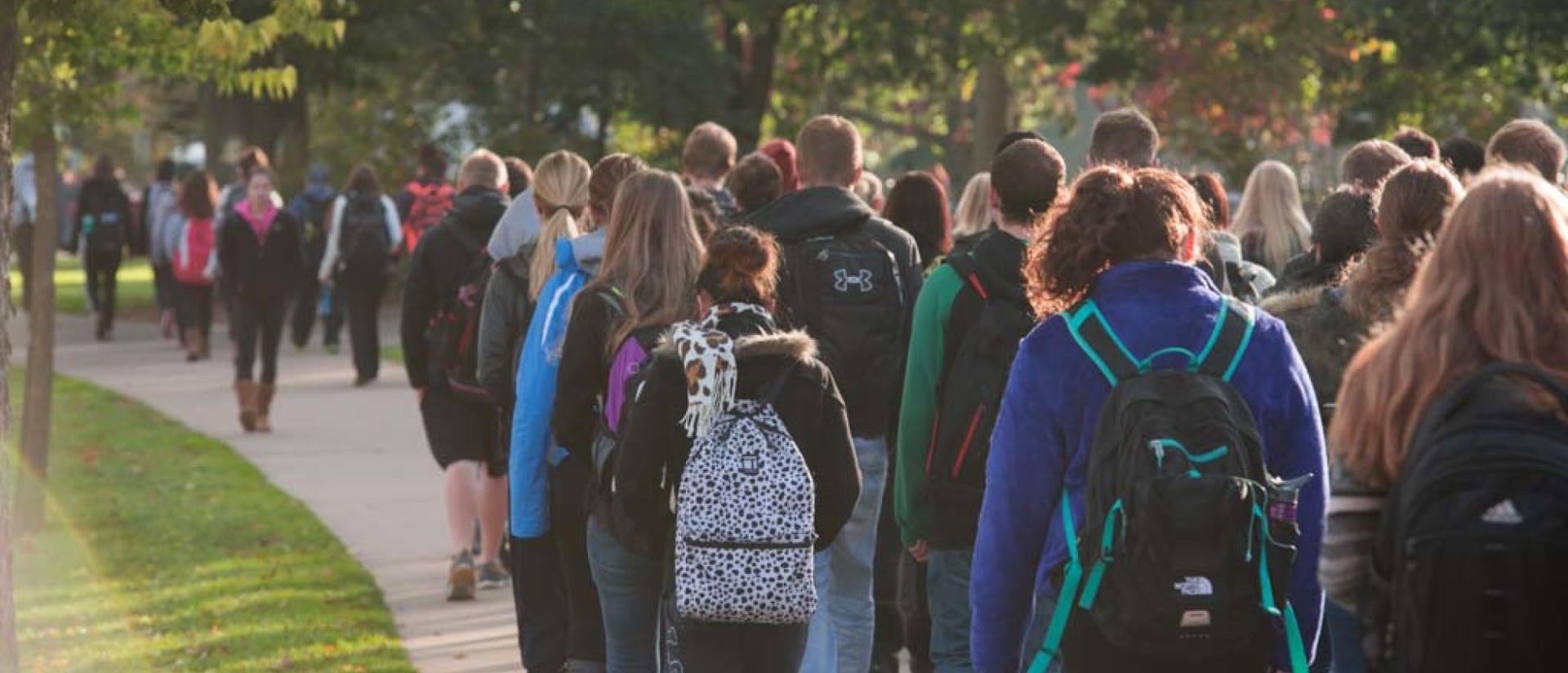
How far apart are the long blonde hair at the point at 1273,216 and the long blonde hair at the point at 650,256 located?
10.1ft

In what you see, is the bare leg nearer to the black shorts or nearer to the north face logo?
the black shorts

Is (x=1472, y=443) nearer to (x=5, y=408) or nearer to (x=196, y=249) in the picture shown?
(x=5, y=408)

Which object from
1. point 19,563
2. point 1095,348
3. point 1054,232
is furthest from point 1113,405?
point 19,563

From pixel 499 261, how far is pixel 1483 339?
5.21 m

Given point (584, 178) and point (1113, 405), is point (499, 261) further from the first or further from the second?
point (1113, 405)

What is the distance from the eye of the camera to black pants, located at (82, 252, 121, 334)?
25755 mm

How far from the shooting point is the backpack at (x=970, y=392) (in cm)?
612

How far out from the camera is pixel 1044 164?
627 cm

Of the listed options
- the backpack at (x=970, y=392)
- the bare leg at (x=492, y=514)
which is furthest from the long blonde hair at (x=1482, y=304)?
the bare leg at (x=492, y=514)

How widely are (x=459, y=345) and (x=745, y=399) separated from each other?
3921 mm

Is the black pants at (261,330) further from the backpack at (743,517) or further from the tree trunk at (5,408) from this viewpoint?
the backpack at (743,517)

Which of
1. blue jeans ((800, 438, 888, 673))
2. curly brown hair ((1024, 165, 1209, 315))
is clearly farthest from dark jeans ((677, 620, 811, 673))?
curly brown hair ((1024, 165, 1209, 315))

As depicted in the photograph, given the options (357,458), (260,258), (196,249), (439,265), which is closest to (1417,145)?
(439,265)

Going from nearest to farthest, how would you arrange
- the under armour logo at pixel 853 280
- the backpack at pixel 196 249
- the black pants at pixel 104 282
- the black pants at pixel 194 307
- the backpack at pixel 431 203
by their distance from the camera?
the under armour logo at pixel 853 280, the backpack at pixel 431 203, the backpack at pixel 196 249, the black pants at pixel 194 307, the black pants at pixel 104 282
